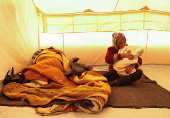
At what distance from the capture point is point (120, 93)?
106 cm

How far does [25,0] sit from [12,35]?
0.56 m

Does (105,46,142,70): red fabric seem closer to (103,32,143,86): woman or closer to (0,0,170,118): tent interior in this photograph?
(103,32,143,86): woman

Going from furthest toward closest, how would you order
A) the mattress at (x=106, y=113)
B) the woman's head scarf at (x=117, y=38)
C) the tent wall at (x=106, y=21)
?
the tent wall at (x=106, y=21), the woman's head scarf at (x=117, y=38), the mattress at (x=106, y=113)

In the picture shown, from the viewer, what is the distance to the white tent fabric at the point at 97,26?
1697 mm

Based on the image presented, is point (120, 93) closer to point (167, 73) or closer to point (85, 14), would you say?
point (167, 73)

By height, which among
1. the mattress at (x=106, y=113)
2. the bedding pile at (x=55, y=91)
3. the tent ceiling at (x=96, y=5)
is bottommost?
the mattress at (x=106, y=113)

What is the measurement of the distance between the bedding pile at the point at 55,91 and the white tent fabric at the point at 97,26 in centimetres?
55

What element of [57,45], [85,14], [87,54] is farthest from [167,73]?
[57,45]

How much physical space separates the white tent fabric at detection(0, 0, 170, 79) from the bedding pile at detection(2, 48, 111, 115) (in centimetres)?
55

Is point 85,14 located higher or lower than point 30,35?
higher

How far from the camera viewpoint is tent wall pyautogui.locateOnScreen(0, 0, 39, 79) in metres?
1.09

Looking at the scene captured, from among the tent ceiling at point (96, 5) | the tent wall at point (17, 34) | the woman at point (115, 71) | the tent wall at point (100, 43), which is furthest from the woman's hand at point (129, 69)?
the tent wall at point (17, 34)

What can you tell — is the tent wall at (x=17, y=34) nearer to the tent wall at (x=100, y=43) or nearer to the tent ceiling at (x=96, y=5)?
the tent ceiling at (x=96, y=5)

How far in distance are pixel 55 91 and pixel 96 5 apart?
132 cm
